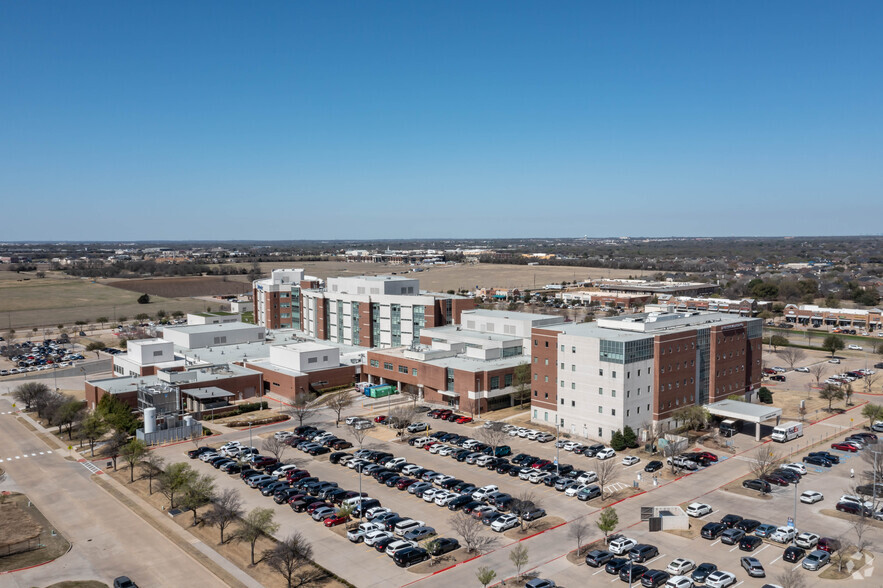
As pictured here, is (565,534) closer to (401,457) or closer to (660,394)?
(401,457)

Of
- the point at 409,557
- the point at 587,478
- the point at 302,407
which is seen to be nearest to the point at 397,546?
the point at 409,557

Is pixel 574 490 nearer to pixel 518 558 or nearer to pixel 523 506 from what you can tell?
pixel 523 506

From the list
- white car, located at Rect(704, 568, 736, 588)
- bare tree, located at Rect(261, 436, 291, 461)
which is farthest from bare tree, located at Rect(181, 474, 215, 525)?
white car, located at Rect(704, 568, 736, 588)

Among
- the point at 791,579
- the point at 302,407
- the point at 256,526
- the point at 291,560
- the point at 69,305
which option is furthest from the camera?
the point at 69,305

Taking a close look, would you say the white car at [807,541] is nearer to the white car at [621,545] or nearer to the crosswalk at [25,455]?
the white car at [621,545]

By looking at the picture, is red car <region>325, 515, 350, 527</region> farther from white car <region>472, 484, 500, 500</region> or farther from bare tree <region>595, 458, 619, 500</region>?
bare tree <region>595, 458, 619, 500</region>
